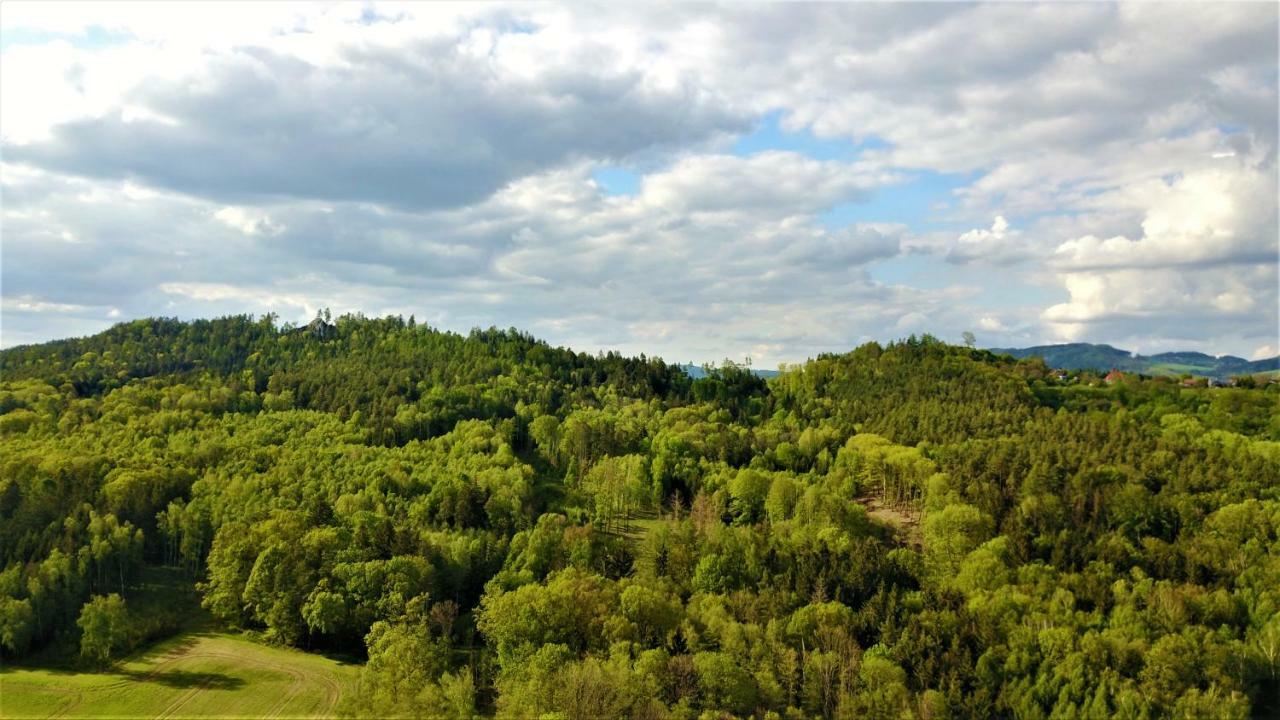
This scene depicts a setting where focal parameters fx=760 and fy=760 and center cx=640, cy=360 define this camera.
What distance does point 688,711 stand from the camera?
214ft

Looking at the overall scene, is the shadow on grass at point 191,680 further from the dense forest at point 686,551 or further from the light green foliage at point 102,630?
the dense forest at point 686,551

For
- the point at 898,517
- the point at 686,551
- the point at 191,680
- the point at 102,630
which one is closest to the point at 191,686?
the point at 191,680

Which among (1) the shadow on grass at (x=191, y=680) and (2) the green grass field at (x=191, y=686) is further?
(1) the shadow on grass at (x=191, y=680)

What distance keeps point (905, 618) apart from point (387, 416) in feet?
407

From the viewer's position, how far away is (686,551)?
100m

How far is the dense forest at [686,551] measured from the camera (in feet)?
233

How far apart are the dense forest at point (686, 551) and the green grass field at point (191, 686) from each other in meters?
4.42

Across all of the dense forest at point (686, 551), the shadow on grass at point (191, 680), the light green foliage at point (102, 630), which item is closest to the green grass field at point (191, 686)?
the shadow on grass at point (191, 680)

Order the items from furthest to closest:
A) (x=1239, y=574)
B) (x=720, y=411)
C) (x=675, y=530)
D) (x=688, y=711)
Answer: (x=720, y=411), (x=675, y=530), (x=1239, y=574), (x=688, y=711)

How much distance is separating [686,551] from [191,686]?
186 feet

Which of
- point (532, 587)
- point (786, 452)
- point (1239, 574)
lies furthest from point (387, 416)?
point (1239, 574)

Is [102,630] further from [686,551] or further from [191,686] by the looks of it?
[686,551]

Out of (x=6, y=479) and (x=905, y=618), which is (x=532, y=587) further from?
(x=6, y=479)

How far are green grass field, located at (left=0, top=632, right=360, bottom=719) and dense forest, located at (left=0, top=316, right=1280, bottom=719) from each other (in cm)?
442
